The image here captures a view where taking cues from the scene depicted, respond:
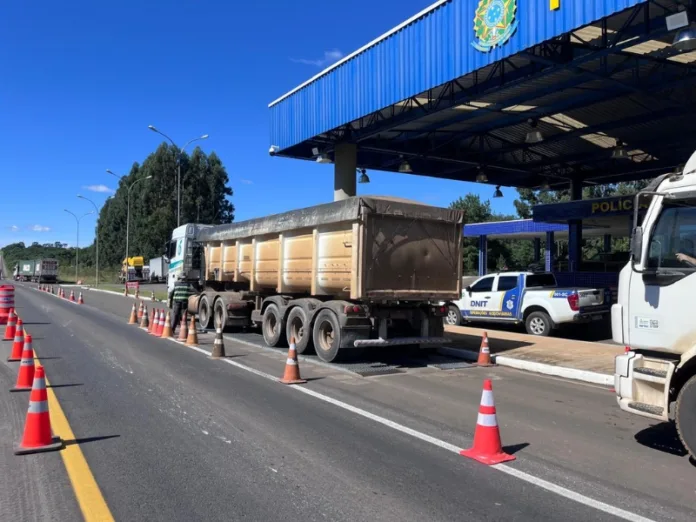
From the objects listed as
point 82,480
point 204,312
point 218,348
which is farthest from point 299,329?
point 82,480

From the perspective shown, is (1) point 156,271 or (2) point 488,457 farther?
(1) point 156,271

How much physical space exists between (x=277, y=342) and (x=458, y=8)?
8824mm

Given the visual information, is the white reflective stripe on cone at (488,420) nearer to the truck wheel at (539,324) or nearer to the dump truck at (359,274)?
the dump truck at (359,274)

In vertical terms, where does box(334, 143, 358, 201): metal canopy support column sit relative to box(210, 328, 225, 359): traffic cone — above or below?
above

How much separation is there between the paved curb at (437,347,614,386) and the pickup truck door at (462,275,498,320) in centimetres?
445

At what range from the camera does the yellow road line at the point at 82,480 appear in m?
3.96

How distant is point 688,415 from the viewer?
16.3ft

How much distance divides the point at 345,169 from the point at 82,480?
15.7 meters

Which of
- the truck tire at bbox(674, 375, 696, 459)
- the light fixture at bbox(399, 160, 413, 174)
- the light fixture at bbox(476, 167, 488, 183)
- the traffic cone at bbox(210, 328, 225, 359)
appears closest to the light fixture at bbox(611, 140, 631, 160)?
the light fixture at bbox(476, 167, 488, 183)

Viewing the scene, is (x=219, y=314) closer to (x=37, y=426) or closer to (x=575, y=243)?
(x=37, y=426)

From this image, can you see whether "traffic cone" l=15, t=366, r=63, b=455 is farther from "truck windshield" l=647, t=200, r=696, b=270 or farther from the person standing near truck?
the person standing near truck

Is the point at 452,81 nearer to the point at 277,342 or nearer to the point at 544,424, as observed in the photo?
the point at 277,342

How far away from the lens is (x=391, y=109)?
1656 centimetres

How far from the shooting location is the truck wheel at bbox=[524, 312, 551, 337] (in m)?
14.6
